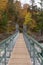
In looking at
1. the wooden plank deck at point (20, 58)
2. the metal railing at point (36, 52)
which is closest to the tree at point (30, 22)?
the wooden plank deck at point (20, 58)

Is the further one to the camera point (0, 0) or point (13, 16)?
point (13, 16)

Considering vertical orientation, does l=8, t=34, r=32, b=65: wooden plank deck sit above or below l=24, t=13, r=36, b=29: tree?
above

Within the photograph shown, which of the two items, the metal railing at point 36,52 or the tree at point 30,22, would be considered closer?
the metal railing at point 36,52

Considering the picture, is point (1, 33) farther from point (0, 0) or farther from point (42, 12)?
point (42, 12)

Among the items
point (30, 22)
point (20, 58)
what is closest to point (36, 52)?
point (20, 58)

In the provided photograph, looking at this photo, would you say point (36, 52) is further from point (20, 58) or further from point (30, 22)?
point (30, 22)

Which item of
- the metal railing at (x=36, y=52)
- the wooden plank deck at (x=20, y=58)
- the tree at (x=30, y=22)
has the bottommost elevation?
the tree at (x=30, y=22)

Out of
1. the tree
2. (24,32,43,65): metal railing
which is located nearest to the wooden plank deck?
(24,32,43,65): metal railing

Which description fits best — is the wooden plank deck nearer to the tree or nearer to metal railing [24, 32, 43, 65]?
metal railing [24, 32, 43, 65]

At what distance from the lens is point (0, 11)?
143ft

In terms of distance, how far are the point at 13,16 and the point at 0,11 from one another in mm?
28392

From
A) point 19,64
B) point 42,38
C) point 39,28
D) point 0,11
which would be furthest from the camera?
point 42,38

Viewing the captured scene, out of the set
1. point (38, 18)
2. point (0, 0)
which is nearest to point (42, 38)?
point (38, 18)

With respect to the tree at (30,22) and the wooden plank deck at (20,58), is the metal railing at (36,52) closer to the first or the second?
the wooden plank deck at (20,58)
